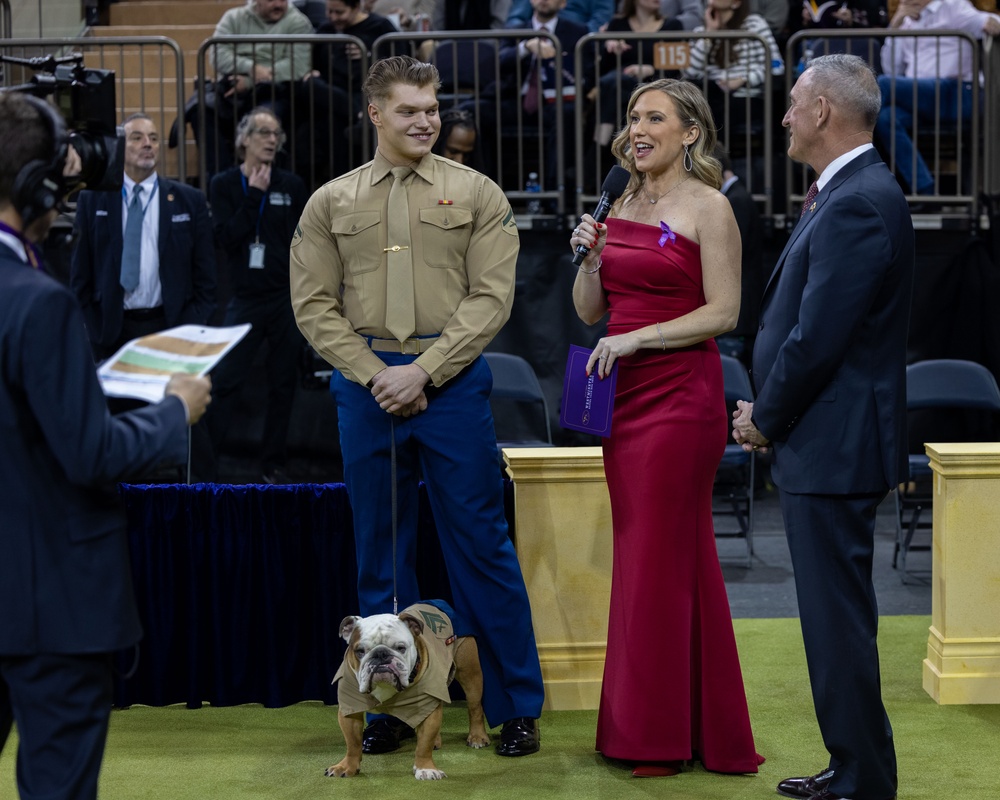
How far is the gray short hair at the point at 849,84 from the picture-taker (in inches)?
142

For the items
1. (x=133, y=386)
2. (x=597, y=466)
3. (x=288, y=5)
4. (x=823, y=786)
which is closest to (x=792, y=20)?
(x=288, y=5)

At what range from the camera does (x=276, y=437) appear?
27.2ft

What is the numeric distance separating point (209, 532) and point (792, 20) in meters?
6.81

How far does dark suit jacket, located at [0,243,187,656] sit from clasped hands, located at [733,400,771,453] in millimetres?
1697

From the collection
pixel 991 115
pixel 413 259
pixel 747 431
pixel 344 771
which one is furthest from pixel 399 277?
pixel 991 115

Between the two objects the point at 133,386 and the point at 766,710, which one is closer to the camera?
the point at 133,386

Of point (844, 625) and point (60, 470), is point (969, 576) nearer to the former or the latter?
point (844, 625)

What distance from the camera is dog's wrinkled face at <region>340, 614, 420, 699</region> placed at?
150 inches

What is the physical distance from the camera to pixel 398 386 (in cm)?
409

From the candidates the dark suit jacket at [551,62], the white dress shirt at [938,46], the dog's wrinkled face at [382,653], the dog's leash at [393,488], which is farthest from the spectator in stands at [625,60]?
the dog's wrinkled face at [382,653]

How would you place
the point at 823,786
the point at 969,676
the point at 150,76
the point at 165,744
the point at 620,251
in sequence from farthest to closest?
the point at 150,76 < the point at 969,676 < the point at 165,744 < the point at 620,251 < the point at 823,786

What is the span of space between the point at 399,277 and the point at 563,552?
115cm

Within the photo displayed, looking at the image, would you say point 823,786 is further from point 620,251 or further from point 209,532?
point 209,532

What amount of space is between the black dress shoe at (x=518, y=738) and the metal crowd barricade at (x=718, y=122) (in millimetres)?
4583
